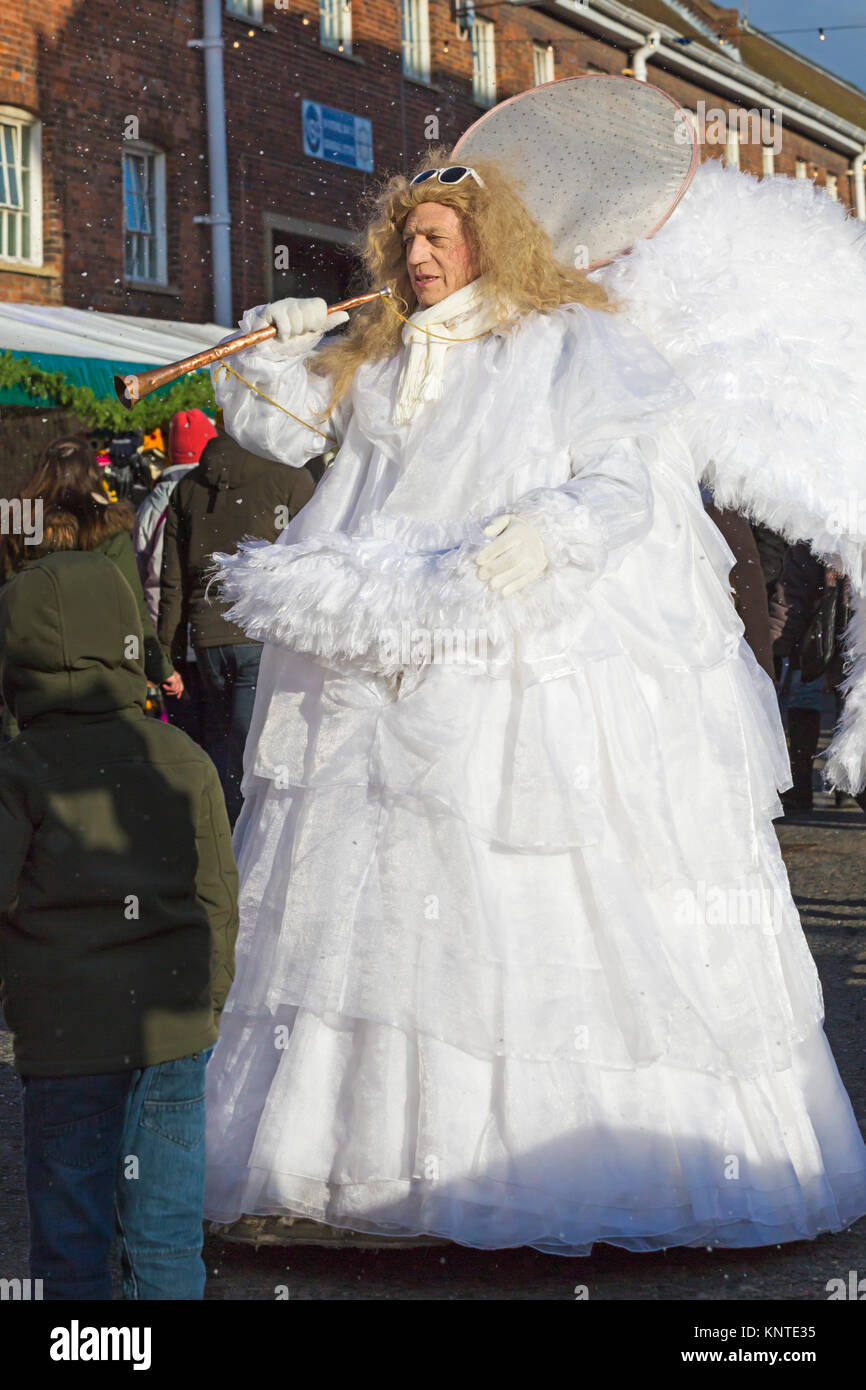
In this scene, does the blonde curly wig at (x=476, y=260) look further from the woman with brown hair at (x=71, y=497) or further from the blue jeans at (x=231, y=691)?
the blue jeans at (x=231, y=691)

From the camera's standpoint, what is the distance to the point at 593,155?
157 inches

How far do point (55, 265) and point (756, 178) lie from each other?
41.2 ft

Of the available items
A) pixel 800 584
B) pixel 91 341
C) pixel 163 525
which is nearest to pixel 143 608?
pixel 163 525

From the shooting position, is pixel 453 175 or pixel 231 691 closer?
pixel 453 175

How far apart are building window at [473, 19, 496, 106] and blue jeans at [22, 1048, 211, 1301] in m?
20.5

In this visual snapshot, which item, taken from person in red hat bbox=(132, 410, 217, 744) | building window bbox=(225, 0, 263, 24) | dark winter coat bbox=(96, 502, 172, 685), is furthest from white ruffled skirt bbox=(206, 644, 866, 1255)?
building window bbox=(225, 0, 263, 24)

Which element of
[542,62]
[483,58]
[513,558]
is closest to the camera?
[513,558]

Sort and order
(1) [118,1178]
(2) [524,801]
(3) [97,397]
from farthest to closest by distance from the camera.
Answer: (3) [97,397]
(2) [524,801]
(1) [118,1178]

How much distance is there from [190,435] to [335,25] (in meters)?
12.6

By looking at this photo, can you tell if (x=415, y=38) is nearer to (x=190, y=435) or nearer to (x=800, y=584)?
(x=190, y=435)

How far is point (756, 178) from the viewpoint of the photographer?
4.10m

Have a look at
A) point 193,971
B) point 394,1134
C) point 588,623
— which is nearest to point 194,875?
point 193,971

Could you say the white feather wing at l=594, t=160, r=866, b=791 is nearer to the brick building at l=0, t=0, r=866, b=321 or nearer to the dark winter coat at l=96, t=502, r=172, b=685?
the dark winter coat at l=96, t=502, r=172, b=685

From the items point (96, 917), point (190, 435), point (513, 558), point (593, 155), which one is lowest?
point (96, 917)
